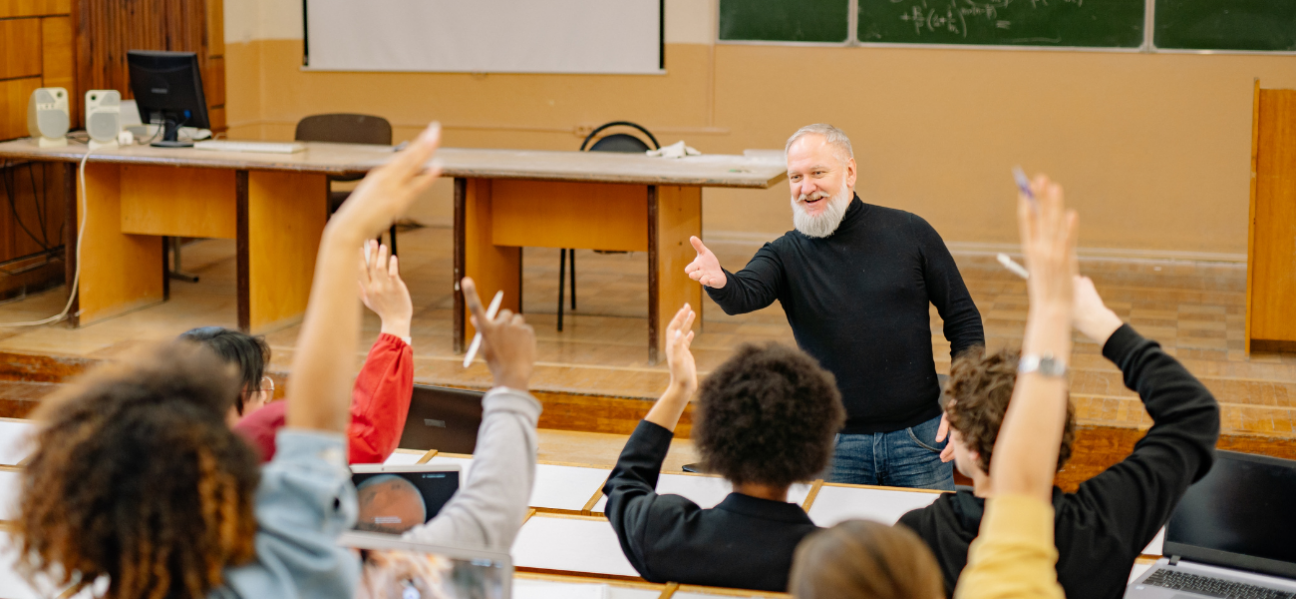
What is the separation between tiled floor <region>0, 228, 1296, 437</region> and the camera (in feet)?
13.1

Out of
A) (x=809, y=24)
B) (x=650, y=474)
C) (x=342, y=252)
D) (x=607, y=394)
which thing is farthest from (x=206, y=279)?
(x=342, y=252)

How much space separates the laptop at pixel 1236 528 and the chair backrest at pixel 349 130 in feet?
15.5

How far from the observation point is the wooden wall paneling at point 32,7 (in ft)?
16.6

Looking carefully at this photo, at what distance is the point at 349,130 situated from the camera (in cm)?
596

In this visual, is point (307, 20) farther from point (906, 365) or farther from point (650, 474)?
point (650, 474)

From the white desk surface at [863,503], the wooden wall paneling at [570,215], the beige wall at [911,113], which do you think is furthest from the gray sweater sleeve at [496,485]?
the beige wall at [911,113]

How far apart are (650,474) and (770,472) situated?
0.25m

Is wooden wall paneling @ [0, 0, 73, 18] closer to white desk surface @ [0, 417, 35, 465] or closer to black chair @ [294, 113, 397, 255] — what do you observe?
black chair @ [294, 113, 397, 255]

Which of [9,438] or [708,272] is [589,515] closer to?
[708,272]

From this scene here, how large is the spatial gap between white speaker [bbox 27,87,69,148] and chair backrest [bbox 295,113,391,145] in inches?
50.2

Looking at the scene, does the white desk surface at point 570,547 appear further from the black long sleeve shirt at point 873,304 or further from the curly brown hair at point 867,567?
the curly brown hair at point 867,567

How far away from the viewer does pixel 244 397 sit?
1783mm

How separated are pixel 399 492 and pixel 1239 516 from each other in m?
1.37

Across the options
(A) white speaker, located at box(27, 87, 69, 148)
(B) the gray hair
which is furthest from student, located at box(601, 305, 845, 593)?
(A) white speaker, located at box(27, 87, 69, 148)
